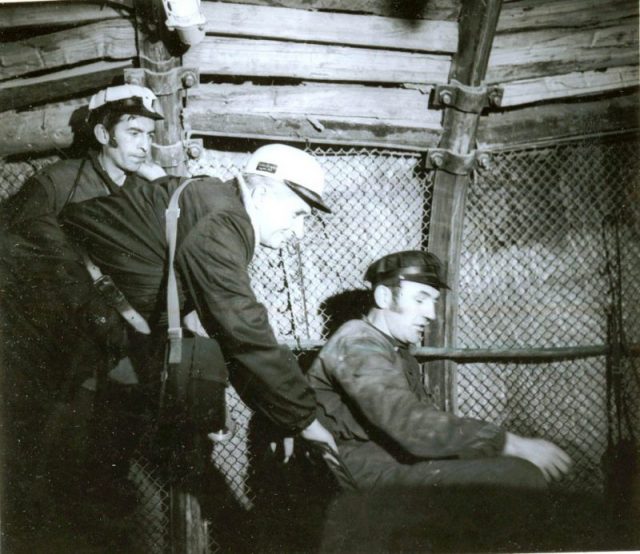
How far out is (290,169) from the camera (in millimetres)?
3092

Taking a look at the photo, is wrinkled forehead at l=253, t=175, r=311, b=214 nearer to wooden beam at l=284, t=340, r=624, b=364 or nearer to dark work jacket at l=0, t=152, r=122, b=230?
dark work jacket at l=0, t=152, r=122, b=230

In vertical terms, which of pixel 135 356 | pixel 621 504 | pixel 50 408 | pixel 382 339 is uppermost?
pixel 382 339

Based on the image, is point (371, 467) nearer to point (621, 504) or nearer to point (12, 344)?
point (12, 344)

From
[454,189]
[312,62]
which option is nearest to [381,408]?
[454,189]

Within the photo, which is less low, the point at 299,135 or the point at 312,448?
the point at 299,135

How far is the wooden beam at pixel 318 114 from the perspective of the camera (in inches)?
156

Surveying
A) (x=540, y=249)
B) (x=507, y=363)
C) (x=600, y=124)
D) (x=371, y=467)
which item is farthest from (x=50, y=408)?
(x=600, y=124)

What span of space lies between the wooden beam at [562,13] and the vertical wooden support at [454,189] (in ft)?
1.03

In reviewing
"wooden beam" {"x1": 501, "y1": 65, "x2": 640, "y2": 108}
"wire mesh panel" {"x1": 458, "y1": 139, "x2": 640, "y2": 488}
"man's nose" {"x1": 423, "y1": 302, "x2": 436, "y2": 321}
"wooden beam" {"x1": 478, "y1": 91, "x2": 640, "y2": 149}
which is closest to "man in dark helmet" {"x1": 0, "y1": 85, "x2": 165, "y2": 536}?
"man's nose" {"x1": 423, "y1": 302, "x2": 436, "y2": 321}

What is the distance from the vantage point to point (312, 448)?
9.70ft

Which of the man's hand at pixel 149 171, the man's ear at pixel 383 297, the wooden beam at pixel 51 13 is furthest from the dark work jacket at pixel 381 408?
the wooden beam at pixel 51 13

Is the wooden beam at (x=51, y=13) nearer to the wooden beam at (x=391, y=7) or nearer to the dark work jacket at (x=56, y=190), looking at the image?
the dark work jacket at (x=56, y=190)

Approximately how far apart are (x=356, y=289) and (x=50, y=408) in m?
2.56

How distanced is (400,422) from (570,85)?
3085mm
